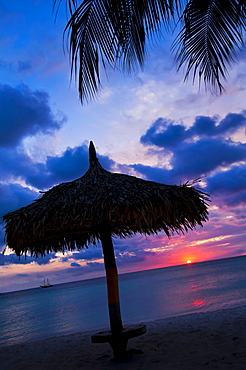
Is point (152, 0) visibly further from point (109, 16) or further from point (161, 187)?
point (161, 187)

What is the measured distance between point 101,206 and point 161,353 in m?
2.63

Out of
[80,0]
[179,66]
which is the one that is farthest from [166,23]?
[80,0]

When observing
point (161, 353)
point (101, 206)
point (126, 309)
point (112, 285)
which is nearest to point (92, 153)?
point (101, 206)

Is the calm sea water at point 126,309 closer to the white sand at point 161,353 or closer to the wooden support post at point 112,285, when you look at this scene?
the white sand at point 161,353

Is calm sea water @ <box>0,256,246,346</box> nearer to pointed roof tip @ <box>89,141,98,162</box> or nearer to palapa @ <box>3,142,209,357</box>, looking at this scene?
palapa @ <box>3,142,209,357</box>

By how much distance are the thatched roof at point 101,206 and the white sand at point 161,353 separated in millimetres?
1858

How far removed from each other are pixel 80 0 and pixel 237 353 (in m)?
4.79

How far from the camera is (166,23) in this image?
321 centimetres

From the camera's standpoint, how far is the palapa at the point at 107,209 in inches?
155

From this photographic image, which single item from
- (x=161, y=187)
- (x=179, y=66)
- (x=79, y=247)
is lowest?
(x=79, y=247)

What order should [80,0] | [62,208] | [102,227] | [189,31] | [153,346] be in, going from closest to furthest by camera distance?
[80,0] → [189,31] → [62,208] → [102,227] → [153,346]

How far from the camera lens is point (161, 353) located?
4.78 meters

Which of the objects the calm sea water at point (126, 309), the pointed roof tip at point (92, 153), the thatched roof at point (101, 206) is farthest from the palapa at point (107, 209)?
the calm sea water at point (126, 309)

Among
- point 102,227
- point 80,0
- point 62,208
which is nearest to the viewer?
point 80,0
